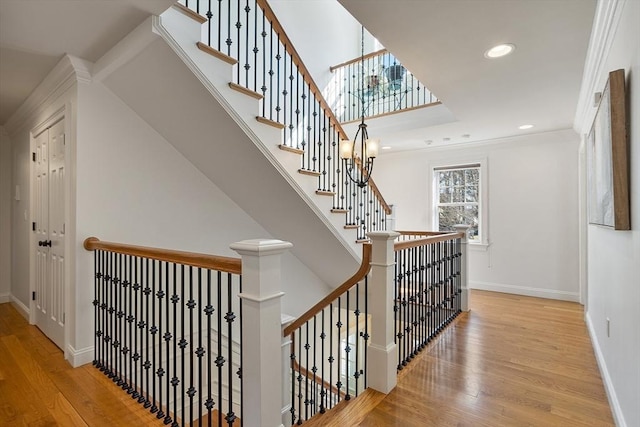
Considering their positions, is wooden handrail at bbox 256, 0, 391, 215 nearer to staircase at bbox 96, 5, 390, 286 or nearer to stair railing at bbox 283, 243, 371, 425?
staircase at bbox 96, 5, 390, 286

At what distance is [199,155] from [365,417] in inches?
98.6

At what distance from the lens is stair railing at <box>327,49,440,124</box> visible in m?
4.83

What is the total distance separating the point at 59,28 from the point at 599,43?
11.7 ft

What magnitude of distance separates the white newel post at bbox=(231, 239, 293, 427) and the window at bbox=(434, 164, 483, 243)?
4.56 meters

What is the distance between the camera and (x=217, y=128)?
2.58 m

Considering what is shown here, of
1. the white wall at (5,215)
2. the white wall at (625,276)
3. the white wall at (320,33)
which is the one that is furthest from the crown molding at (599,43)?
the white wall at (5,215)

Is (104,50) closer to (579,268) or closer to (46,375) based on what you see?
(46,375)

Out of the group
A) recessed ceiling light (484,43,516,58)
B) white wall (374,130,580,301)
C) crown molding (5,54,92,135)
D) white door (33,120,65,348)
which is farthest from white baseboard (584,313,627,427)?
crown molding (5,54,92,135)

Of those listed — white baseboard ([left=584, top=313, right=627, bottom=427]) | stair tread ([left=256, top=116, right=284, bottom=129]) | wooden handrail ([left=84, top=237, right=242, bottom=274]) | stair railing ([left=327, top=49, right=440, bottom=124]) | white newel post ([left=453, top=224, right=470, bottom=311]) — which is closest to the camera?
wooden handrail ([left=84, top=237, right=242, bottom=274])

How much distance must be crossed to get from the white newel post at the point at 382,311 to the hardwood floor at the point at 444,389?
0.11 m

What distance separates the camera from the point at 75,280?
2549 mm

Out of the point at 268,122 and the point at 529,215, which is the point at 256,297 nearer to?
the point at 268,122

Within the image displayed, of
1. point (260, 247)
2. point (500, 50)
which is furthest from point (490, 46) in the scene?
point (260, 247)

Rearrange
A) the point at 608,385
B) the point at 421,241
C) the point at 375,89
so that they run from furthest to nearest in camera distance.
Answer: the point at 375,89 → the point at 421,241 → the point at 608,385
